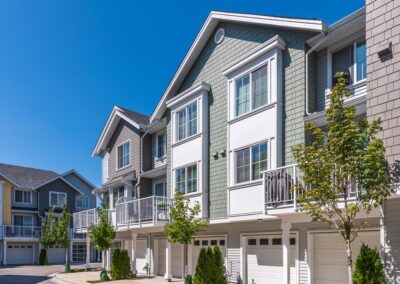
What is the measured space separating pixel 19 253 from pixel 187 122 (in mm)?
30816

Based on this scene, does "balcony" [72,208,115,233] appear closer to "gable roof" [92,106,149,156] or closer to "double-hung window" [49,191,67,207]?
"gable roof" [92,106,149,156]

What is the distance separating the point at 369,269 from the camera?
9422 mm

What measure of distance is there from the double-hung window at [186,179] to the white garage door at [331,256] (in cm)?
654

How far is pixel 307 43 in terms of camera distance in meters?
14.0

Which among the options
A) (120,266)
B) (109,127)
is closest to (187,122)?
(120,266)

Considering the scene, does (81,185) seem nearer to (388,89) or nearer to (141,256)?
(141,256)

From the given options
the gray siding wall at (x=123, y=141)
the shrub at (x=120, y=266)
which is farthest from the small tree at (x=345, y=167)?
the gray siding wall at (x=123, y=141)

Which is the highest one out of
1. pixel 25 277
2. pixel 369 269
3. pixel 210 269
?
pixel 369 269

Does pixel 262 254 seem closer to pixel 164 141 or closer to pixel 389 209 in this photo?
pixel 389 209

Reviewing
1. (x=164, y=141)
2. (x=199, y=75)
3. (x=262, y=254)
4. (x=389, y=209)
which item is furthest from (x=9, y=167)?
(x=389, y=209)

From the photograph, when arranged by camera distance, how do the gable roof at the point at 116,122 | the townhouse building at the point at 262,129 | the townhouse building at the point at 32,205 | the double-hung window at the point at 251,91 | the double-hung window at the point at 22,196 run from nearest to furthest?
the townhouse building at the point at 262,129 → the double-hung window at the point at 251,91 → the gable roof at the point at 116,122 → the townhouse building at the point at 32,205 → the double-hung window at the point at 22,196

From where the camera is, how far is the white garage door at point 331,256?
12490mm

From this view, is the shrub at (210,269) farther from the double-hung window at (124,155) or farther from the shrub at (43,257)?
the shrub at (43,257)

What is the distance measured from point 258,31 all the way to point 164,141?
9.03m
